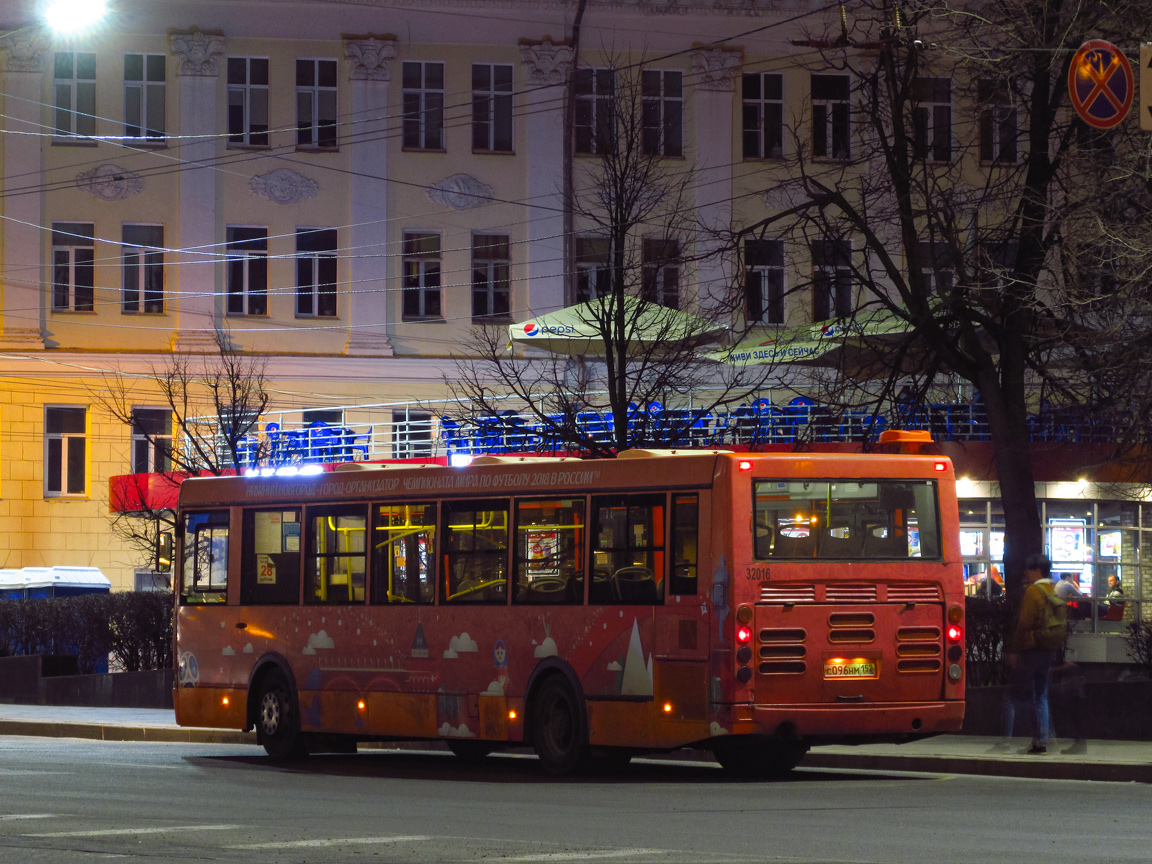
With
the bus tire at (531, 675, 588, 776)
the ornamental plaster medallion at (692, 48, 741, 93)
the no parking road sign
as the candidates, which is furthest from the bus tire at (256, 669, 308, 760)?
the ornamental plaster medallion at (692, 48, 741, 93)

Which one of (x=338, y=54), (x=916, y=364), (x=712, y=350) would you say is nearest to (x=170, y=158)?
(x=338, y=54)

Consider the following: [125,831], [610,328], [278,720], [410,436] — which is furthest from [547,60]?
[125,831]

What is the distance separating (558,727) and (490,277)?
1203 inches

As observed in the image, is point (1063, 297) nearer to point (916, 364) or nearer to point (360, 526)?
point (916, 364)

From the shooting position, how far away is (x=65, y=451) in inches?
1805

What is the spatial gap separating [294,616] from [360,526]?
4.63 ft

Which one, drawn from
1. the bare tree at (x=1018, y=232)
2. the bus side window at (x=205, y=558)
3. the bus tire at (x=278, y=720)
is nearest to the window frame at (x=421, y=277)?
the bare tree at (x=1018, y=232)

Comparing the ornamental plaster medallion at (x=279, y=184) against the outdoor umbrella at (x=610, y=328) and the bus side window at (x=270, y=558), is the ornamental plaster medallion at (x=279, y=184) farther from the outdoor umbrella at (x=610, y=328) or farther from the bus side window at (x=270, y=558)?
the bus side window at (x=270, y=558)

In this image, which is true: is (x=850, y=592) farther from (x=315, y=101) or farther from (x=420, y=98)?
(x=315, y=101)

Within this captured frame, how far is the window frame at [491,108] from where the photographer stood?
46688mm

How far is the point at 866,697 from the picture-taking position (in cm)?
1600

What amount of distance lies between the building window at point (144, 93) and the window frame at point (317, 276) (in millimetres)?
4383

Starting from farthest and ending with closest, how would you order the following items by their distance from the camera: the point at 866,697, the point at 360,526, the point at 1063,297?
1. the point at 1063,297
2. the point at 360,526
3. the point at 866,697

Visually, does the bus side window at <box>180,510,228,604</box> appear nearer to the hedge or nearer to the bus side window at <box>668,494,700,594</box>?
the bus side window at <box>668,494,700,594</box>
